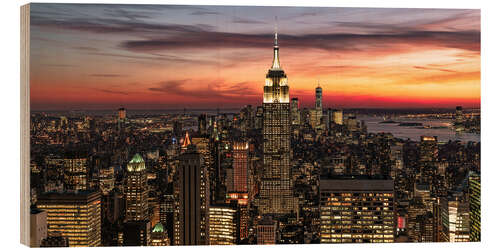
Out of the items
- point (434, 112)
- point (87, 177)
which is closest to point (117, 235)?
point (87, 177)

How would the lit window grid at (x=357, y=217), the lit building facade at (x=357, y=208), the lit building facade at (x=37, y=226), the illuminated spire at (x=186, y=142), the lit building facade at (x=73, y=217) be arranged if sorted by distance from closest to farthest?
the lit building facade at (x=37, y=226) → the lit building facade at (x=73, y=217) → the lit window grid at (x=357, y=217) → the lit building facade at (x=357, y=208) → the illuminated spire at (x=186, y=142)

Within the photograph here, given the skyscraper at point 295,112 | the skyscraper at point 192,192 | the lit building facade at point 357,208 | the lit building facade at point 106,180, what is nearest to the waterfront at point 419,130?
the lit building facade at point 357,208

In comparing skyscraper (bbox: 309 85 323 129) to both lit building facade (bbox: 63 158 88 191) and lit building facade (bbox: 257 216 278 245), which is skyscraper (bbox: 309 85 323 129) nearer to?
lit building facade (bbox: 257 216 278 245)

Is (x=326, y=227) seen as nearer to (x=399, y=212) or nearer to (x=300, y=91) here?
(x=399, y=212)

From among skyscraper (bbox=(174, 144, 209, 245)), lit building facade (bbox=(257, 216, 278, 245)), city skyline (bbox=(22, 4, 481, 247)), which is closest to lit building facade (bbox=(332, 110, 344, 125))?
city skyline (bbox=(22, 4, 481, 247))

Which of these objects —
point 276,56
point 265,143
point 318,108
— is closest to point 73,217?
point 265,143

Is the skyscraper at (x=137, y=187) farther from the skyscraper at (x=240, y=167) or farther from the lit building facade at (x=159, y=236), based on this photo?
the skyscraper at (x=240, y=167)
